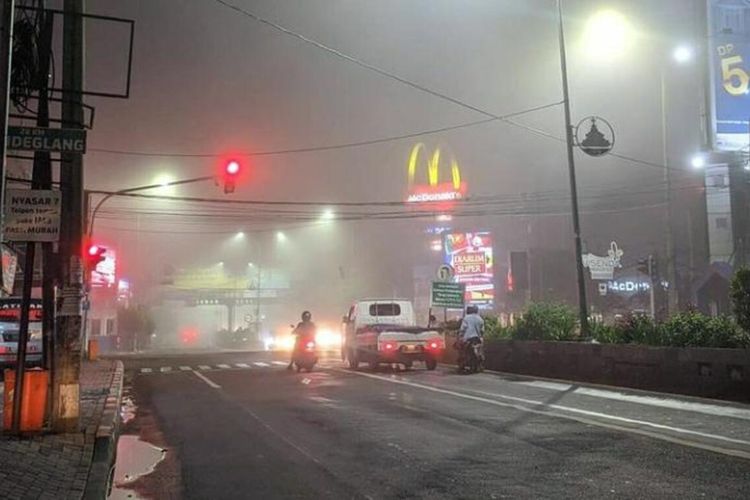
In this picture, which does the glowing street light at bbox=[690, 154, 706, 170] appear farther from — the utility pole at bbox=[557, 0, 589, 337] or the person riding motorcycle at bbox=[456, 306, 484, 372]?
the person riding motorcycle at bbox=[456, 306, 484, 372]

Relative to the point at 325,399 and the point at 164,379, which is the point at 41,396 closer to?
the point at 325,399

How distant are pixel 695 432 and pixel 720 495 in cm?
352

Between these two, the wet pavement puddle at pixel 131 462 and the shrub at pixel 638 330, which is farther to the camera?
Answer: the shrub at pixel 638 330

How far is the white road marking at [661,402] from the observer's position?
1132cm

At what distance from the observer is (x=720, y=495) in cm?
618

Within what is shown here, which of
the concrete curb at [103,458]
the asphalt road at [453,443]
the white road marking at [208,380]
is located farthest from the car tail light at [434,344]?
the concrete curb at [103,458]

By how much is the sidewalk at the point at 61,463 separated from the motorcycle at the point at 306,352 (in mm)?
11285

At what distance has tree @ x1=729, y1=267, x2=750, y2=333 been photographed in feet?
43.5

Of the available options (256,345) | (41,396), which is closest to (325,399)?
(41,396)

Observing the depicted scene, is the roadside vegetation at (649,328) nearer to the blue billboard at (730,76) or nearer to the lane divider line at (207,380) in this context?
the lane divider line at (207,380)

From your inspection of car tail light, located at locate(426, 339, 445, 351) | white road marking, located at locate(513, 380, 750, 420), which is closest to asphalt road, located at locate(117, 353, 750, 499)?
white road marking, located at locate(513, 380, 750, 420)

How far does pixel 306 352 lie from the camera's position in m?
21.9

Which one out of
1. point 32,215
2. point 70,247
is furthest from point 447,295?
point 32,215

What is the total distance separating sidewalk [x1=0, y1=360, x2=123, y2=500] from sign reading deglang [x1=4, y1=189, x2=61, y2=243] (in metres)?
2.41
